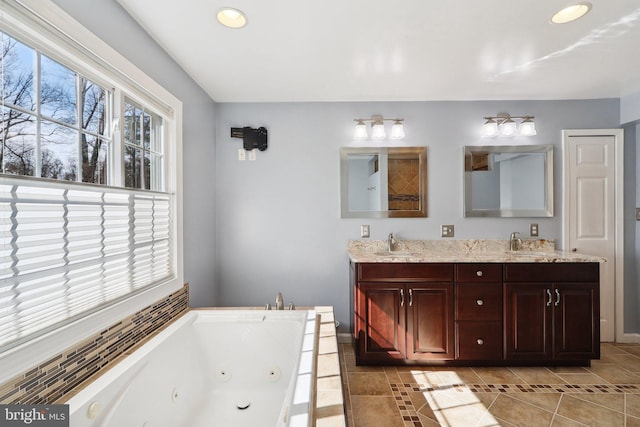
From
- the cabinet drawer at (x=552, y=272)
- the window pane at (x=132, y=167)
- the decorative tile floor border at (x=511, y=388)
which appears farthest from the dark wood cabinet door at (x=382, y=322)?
the window pane at (x=132, y=167)

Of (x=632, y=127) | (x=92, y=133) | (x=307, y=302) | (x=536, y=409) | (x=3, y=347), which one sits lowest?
(x=536, y=409)

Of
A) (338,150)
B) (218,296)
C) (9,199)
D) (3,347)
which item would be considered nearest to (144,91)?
(9,199)

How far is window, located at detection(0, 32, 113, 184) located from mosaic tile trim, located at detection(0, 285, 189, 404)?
0.73 m

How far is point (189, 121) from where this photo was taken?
89.4 inches

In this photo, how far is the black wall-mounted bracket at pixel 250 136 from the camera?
276 centimetres

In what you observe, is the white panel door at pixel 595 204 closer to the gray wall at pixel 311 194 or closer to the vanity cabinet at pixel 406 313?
the gray wall at pixel 311 194

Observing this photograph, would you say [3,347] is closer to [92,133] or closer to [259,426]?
[92,133]

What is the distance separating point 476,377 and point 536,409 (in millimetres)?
398

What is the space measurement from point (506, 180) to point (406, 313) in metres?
1.66

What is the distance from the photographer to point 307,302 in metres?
2.81

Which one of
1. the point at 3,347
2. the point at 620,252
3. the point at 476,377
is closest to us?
the point at 3,347

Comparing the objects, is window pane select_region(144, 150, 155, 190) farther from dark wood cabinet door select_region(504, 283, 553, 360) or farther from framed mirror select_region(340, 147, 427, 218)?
dark wood cabinet door select_region(504, 283, 553, 360)

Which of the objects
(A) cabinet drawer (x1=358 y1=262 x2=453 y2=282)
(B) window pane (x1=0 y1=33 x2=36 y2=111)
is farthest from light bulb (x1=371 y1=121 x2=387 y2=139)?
(B) window pane (x1=0 y1=33 x2=36 y2=111)

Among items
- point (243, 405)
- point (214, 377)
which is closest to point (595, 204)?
point (243, 405)
